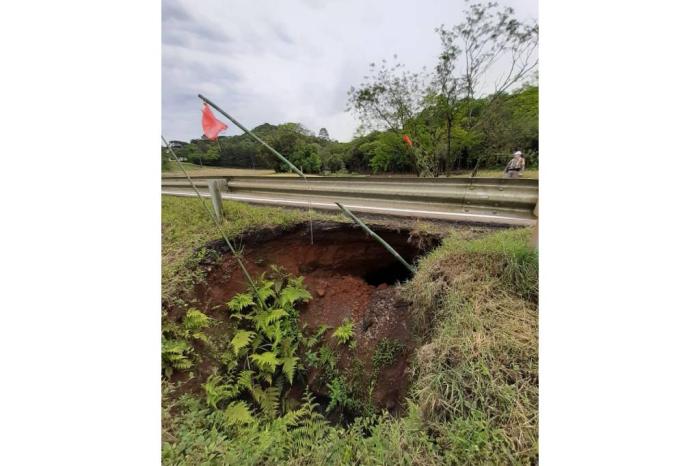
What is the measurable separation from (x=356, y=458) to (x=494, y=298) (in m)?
1.24

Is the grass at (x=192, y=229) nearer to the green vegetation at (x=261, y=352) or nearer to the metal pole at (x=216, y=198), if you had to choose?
the metal pole at (x=216, y=198)

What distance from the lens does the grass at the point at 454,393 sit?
3.56 feet

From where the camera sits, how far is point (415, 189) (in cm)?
288

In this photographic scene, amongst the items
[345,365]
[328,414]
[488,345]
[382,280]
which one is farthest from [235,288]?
[488,345]

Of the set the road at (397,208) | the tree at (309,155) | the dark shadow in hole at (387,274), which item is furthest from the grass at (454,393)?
the tree at (309,155)

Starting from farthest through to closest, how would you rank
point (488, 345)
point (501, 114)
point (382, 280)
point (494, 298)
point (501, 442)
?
1. point (501, 114)
2. point (382, 280)
3. point (494, 298)
4. point (488, 345)
5. point (501, 442)

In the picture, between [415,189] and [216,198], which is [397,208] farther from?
[216,198]

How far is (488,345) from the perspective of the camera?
1.32 m

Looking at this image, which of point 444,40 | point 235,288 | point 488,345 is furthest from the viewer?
point 444,40

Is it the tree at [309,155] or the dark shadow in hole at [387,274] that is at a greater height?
the tree at [309,155]

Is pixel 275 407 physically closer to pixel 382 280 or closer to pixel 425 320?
pixel 425 320

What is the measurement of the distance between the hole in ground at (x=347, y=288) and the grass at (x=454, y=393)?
403 millimetres

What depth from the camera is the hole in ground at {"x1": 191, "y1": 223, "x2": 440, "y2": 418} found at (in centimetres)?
236

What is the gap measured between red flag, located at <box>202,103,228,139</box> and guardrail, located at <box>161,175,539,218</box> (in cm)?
71
